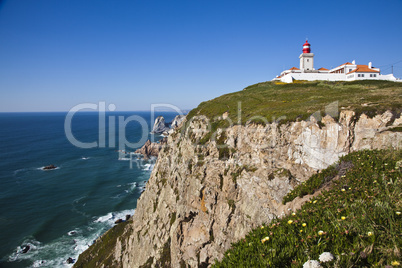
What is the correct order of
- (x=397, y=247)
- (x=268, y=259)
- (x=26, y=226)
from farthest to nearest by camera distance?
(x=26, y=226)
(x=268, y=259)
(x=397, y=247)

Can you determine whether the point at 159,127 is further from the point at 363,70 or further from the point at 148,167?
the point at 363,70

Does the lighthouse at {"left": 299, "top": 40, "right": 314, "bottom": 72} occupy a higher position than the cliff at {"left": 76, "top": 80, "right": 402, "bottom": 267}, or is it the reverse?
the lighthouse at {"left": 299, "top": 40, "right": 314, "bottom": 72}

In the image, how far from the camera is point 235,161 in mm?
22500

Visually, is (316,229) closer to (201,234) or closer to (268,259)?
(268,259)

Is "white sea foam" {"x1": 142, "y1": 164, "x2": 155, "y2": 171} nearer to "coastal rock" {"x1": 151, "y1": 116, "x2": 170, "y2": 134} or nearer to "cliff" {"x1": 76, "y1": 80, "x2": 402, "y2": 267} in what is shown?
"cliff" {"x1": 76, "y1": 80, "x2": 402, "y2": 267}

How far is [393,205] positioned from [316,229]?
7.09ft

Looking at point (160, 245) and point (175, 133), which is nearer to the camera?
point (160, 245)

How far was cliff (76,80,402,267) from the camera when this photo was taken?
707 inches

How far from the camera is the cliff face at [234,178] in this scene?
58.9 ft

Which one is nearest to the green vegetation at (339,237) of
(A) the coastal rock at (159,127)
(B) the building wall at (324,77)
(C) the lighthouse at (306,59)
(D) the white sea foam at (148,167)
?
(B) the building wall at (324,77)

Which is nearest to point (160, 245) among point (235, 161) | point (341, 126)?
point (235, 161)

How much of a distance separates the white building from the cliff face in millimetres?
32785

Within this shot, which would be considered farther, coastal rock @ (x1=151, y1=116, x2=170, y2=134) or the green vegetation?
coastal rock @ (x1=151, y1=116, x2=170, y2=134)

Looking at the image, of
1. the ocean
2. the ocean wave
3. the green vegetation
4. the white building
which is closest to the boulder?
the ocean
